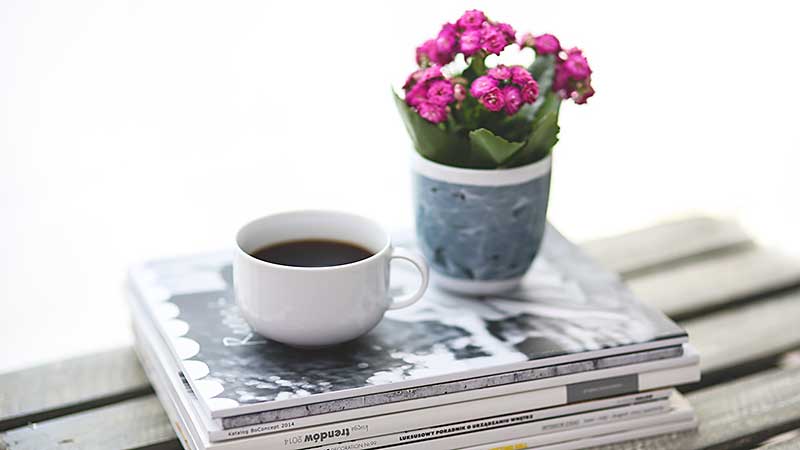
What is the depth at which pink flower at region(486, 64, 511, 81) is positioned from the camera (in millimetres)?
969

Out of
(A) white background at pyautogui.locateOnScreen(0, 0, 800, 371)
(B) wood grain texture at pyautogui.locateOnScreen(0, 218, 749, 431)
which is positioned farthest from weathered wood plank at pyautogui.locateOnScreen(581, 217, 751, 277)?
(A) white background at pyautogui.locateOnScreen(0, 0, 800, 371)

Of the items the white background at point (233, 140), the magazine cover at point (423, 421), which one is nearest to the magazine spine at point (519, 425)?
the magazine cover at point (423, 421)

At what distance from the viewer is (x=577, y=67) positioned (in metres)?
1.03

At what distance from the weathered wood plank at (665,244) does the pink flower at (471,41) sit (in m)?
0.38

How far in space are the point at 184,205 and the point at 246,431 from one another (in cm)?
126

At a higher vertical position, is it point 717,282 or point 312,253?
point 312,253

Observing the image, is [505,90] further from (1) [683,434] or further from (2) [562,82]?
(1) [683,434]

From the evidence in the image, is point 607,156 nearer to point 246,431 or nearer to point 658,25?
point 658,25

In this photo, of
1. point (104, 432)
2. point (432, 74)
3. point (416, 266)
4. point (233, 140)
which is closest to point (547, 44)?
point (432, 74)

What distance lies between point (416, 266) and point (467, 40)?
0.21m

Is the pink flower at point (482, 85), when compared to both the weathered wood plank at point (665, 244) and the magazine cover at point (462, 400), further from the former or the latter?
the weathered wood plank at point (665, 244)

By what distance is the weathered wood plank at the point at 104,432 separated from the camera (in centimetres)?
93

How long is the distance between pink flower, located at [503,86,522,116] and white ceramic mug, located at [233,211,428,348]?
0.16 metres

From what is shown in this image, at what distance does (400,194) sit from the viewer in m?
2.14
